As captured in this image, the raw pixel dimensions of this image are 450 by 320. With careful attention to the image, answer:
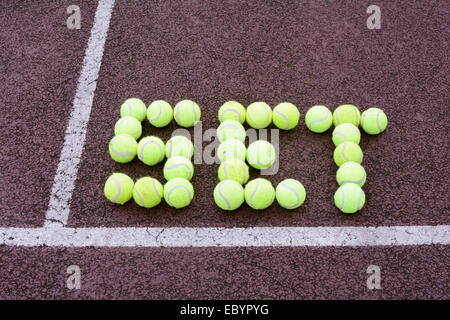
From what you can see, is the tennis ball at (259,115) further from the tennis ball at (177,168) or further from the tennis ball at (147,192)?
the tennis ball at (147,192)

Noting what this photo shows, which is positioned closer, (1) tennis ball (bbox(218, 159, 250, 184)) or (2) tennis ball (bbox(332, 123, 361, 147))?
(1) tennis ball (bbox(218, 159, 250, 184))

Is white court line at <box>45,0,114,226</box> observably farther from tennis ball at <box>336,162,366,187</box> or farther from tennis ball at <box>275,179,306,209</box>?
tennis ball at <box>336,162,366,187</box>

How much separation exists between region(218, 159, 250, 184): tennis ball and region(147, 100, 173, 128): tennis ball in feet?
2.19

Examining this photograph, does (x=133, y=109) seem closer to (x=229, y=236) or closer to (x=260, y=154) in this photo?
(x=260, y=154)

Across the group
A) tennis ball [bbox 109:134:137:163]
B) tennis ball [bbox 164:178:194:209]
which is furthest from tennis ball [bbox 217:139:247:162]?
tennis ball [bbox 109:134:137:163]

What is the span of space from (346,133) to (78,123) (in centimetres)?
215

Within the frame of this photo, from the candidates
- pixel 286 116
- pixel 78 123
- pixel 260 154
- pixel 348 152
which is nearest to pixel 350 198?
pixel 348 152

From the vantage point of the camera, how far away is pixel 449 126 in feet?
10.7

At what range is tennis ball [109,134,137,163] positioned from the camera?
2861 millimetres

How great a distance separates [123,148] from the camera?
286 centimetres

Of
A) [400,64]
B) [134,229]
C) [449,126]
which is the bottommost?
[134,229]

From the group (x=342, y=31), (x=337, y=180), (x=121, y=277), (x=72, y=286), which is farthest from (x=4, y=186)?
(x=342, y=31)

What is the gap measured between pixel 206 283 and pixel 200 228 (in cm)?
38
